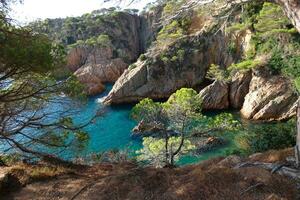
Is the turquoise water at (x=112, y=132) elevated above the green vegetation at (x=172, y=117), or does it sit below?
below

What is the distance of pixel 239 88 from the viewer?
1305 inches

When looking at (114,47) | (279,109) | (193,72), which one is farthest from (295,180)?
(114,47)

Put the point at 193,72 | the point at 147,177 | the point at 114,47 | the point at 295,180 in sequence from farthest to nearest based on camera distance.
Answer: the point at 114,47, the point at 193,72, the point at 147,177, the point at 295,180

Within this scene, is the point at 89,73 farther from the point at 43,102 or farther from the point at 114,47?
the point at 43,102

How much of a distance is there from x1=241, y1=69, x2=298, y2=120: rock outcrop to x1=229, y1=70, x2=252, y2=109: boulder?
96 centimetres

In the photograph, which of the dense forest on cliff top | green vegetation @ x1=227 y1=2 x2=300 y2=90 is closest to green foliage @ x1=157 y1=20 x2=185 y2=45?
the dense forest on cliff top

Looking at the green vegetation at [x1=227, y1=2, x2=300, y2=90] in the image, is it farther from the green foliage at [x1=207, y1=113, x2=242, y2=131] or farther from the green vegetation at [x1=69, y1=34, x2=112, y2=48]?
the green vegetation at [x1=69, y1=34, x2=112, y2=48]

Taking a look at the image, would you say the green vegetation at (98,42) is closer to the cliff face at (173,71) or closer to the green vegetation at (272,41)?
the cliff face at (173,71)

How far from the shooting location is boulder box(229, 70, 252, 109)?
32906mm

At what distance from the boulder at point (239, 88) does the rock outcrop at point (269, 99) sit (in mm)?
964

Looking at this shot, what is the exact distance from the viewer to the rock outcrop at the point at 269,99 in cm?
2808

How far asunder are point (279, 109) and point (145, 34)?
43524 mm

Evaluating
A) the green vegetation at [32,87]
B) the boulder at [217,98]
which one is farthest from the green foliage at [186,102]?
the boulder at [217,98]

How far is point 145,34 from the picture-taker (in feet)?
225
